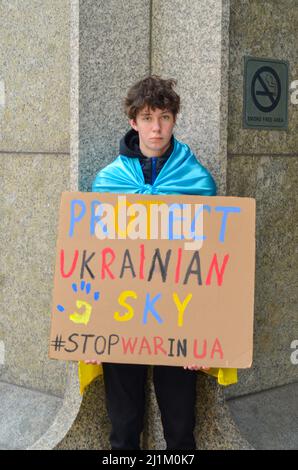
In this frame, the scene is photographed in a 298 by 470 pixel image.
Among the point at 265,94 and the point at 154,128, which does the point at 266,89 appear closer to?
the point at 265,94

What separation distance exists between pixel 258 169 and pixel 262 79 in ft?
1.59

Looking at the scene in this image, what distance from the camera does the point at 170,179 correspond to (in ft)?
12.1

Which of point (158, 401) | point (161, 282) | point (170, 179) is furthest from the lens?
point (158, 401)

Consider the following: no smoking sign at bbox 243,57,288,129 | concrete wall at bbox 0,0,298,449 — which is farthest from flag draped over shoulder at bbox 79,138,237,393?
no smoking sign at bbox 243,57,288,129

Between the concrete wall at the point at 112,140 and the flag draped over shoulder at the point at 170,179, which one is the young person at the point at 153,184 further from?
the concrete wall at the point at 112,140

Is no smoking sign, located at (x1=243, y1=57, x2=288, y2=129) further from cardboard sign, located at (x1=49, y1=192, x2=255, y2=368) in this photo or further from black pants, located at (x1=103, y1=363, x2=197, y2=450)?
black pants, located at (x1=103, y1=363, x2=197, y2=450)

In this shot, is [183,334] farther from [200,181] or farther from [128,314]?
[200,181]

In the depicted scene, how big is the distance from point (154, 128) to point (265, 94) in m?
0.97

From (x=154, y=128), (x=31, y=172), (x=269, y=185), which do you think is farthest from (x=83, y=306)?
(x=31, y=172)

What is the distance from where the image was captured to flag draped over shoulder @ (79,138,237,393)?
3.70 metres

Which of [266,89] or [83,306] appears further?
[266,89]

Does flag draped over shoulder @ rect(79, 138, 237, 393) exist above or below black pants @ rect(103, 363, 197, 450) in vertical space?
above

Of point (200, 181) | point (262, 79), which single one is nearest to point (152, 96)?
point (200, 181)
